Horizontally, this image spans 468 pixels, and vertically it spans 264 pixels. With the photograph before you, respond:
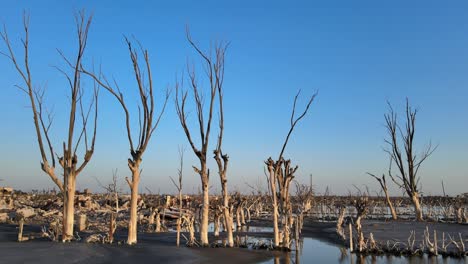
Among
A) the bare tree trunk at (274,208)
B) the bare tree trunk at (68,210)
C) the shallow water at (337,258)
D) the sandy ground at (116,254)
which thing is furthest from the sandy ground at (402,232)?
the bare tree trunk at (68,210)

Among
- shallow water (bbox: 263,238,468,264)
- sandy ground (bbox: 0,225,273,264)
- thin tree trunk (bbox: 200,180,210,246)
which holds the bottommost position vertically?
shallow water (bbox: 263,238,468,264)

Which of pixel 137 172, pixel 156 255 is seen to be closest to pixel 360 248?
pixel 156 255

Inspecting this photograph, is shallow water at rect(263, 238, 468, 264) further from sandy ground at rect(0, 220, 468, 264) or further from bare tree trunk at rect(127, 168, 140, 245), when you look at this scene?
bare tree trunk at rect(127, 168, 140, 245)

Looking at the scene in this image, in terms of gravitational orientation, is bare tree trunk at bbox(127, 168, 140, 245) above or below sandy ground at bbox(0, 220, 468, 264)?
above

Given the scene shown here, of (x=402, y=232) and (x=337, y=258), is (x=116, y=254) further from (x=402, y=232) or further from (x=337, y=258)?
(x=402, y=232)

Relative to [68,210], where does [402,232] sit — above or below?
below

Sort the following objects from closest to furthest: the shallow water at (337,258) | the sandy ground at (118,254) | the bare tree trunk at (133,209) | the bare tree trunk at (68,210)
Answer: the sandy ground at (118,254), the shallow water at (337,258), the bare tree trunk at (133,209), the bare tree trunk at (68,210)

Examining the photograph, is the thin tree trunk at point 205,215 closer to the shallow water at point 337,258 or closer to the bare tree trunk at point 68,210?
the shallow water at point 337,258

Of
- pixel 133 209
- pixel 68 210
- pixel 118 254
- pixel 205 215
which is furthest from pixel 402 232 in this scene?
pixel 68 210

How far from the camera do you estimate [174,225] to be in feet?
112

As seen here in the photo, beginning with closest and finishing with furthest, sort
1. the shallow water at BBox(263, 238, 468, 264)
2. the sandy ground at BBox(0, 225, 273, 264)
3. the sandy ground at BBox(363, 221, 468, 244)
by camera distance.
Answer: the sandy ground at BBox(0, 225, 273, 264), the shallow water at BBox(263, 238, 468, 264), the sandy ground at BBox(363, 221, 468, 244)

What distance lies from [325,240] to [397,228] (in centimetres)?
689

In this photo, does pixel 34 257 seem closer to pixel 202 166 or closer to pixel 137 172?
pixel 137 172

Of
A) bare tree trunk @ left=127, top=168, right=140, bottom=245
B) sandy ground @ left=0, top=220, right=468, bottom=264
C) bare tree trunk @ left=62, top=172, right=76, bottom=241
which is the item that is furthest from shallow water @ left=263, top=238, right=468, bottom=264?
bare tree trunk @ left=62, top=172, right=76, bottom=241
